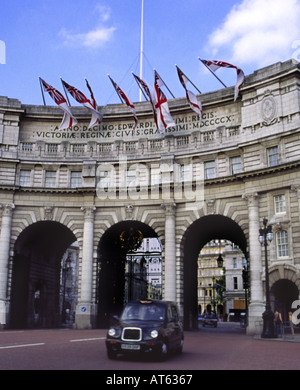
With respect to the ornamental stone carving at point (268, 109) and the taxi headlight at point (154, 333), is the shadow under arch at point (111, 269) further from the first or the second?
the taxi headlight at point (154, 333)

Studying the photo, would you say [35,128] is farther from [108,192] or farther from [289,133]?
[289,133]

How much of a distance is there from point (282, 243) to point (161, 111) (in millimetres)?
14934

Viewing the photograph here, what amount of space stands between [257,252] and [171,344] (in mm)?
21326

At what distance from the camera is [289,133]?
36.6 meters

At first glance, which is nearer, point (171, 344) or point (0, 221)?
point (171, 344)

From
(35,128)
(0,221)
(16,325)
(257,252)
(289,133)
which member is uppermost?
(35,128)

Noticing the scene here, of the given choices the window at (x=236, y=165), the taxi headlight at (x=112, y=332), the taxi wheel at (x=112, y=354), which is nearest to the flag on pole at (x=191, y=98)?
the window at (x=236, y=165)

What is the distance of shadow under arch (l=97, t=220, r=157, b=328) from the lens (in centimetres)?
4366

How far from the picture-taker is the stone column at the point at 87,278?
4053cm

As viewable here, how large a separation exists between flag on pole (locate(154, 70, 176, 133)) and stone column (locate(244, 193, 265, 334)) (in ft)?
29.7

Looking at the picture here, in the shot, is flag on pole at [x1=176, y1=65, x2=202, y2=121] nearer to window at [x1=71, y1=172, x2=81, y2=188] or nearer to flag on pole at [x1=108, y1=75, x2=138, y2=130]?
flag on pole at [x1=108, y1=75, x2=138, y2=130]

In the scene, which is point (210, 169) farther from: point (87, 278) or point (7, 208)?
point (7, 208)
